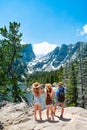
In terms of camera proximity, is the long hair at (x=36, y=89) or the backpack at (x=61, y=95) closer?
the long hair at (x=36, y=89)

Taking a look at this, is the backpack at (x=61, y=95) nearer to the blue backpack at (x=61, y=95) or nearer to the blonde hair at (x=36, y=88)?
the blue backpack at (x=61, y=95)

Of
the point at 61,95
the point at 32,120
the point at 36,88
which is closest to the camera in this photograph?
the point at 36,88

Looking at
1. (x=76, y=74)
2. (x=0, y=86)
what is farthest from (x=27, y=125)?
(x=76, y=74)

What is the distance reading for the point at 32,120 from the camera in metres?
16.8

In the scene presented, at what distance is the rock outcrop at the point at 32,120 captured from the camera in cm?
1507

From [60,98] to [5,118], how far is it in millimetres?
4140

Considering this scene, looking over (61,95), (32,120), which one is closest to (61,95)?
(61,95)

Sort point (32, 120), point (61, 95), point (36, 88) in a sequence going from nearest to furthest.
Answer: point (36, 88), point (32, 120), point (61, 95)

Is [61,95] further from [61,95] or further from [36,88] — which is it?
[36,88]

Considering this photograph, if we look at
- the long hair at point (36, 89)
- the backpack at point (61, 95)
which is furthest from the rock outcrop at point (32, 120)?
the long hair at point (36, 89)

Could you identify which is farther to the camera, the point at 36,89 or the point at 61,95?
the point at 61,95

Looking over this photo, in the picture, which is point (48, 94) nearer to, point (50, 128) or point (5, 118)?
point (50, 128)

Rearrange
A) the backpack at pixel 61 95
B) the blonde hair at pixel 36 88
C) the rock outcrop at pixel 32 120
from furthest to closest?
the backpack at pixel 61 95, the blonde hair at pixel 36 88, the rock outcrop at pixel 32 120

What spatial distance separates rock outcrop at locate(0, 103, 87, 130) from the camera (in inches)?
593
